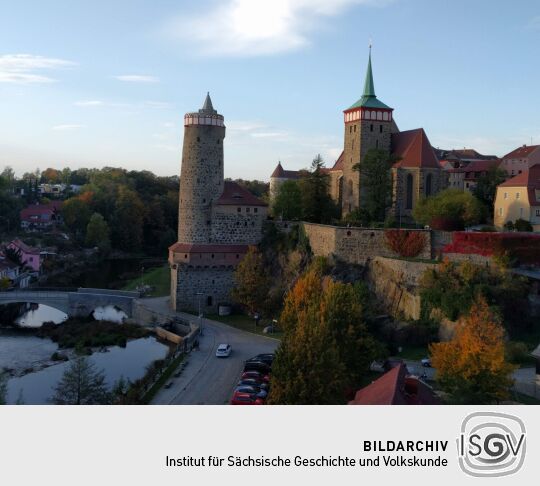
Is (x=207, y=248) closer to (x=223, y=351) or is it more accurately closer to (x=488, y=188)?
(x=223, y=351)

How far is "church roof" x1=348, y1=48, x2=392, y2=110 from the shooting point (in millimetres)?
47406

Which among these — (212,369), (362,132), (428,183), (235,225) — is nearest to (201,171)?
(235,225)

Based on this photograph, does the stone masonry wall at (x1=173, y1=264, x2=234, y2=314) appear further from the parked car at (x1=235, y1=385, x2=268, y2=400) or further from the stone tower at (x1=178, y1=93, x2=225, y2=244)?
the parked car at (x1=235, y1=385, x2=268, y2=400)

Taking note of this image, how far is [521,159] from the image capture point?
58.0m

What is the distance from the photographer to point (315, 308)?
80.3ft

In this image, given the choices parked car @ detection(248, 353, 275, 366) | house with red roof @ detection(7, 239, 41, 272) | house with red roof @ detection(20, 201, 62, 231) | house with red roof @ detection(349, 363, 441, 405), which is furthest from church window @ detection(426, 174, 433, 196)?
house with red roof @ detection(20, 201, 62, 231)

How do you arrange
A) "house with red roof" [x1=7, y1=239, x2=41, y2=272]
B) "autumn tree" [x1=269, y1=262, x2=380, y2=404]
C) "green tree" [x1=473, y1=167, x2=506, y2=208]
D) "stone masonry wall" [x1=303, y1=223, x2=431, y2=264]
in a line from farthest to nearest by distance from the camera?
"house with red roof" [x1=7, y1=239, x2=41, y2=272] < "green tree" [x1=473, y1=167, x2=506, y2=208] < "stone masonry wall" [x1=303, y1=223, x2=431, y2=264] < "autumn tree" [x1=269, y1=262, x2=380, y2=404]

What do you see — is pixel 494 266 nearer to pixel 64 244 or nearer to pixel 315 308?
pixel 315 308

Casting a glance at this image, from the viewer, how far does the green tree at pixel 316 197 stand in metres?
44.9

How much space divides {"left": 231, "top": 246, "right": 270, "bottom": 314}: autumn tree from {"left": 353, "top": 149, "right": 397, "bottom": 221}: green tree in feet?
28.8

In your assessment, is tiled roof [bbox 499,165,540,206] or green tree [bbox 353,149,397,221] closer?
tiled roof [bbox 499,165,540,206]

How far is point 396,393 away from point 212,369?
14.2 meters

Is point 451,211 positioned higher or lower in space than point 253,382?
higher

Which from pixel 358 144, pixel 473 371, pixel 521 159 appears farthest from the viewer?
pixel 521 159
